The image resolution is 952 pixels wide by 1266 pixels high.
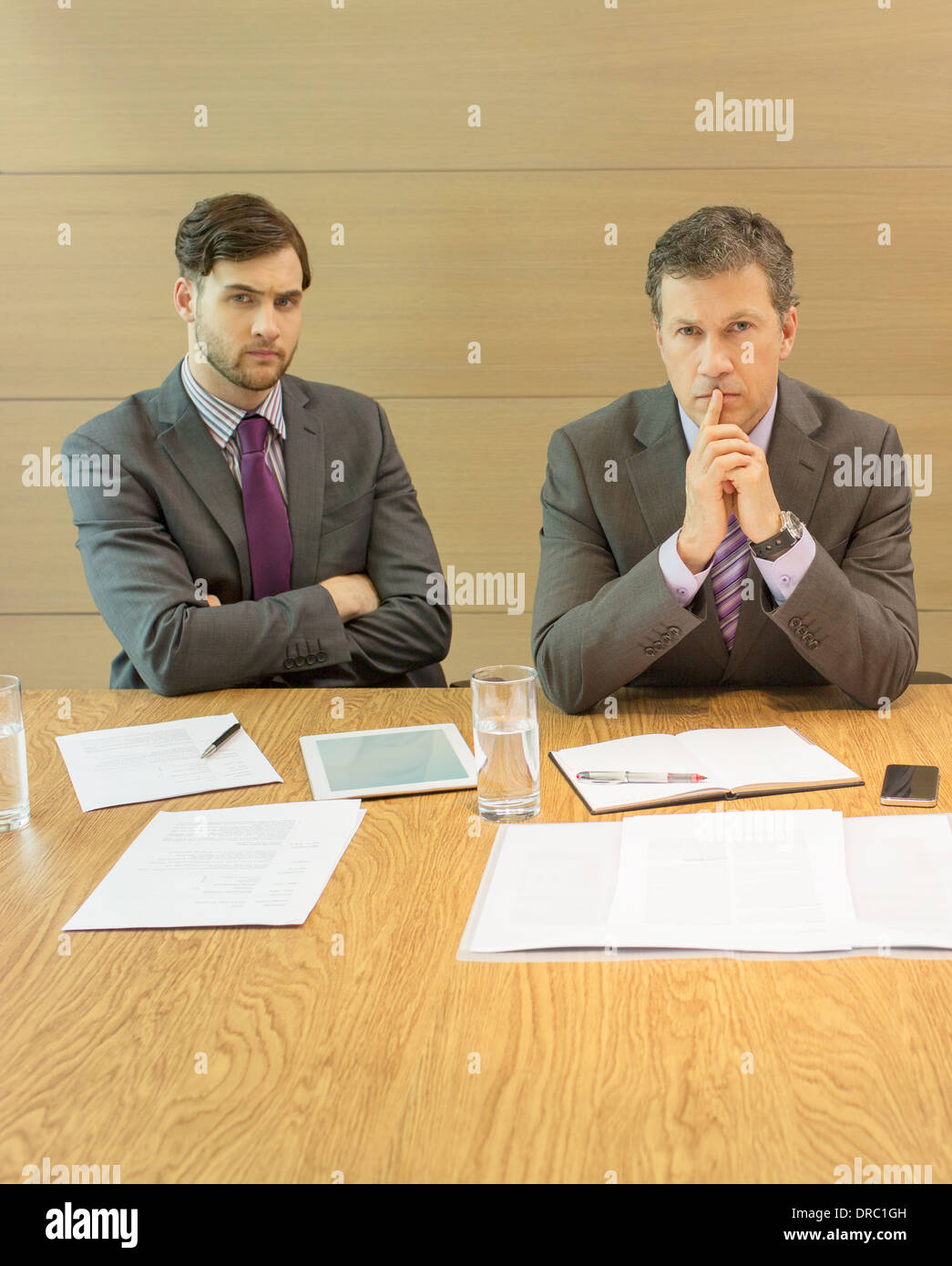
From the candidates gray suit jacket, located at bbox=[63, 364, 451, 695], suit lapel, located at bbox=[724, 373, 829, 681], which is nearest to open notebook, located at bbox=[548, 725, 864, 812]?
suit lapel, located at bbox=[724, 373, 829, 681]

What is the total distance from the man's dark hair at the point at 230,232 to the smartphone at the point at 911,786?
1746 mm

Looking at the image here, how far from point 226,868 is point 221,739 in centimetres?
49

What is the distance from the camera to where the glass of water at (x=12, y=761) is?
145cm

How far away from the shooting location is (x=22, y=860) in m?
1.36

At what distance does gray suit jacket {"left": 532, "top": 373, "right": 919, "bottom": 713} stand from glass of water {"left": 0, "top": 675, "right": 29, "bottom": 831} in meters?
0.84

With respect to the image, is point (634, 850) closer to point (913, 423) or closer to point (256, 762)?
point (256, 762)

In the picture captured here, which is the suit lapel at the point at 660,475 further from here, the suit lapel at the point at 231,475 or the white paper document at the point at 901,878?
the white paper document at the point at 901,878

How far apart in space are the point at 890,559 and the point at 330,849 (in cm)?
124

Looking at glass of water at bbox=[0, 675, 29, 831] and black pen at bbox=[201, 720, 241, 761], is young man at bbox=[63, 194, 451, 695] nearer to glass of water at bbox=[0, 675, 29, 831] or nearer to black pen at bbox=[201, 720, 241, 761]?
black pen at bbox=[201, 720, 241, 761]

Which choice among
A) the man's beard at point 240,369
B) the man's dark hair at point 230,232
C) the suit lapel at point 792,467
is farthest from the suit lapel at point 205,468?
the suit lapel at point 792,467

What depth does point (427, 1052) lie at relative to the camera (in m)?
0.95

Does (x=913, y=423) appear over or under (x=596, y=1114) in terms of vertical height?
over

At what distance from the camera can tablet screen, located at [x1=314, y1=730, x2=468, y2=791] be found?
1.58m
